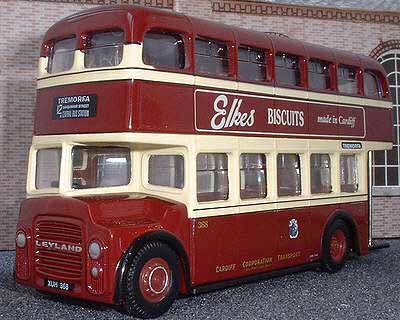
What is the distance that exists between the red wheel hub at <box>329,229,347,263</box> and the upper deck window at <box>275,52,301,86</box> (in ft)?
9.34

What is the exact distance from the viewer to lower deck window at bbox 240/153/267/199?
842 centimetres

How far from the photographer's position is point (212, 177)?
801 cm

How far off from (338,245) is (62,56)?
580cm

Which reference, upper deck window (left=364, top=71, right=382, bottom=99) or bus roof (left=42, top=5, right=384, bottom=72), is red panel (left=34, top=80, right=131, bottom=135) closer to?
bus roof (left=42, top=5, right=384, bottom=72)

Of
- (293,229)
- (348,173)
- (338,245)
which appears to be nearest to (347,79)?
(348,173)

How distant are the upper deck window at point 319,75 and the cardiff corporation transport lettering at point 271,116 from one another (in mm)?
365

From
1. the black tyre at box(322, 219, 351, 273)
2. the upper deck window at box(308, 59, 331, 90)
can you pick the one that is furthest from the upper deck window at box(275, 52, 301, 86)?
the black tyre at box(322, 219, 351, 273)

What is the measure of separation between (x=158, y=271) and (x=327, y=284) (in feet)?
10.7

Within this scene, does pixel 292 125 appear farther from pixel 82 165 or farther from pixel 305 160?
pixel 82 165

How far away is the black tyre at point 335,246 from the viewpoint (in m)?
9.83

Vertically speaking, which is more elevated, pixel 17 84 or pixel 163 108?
pixel 17 84

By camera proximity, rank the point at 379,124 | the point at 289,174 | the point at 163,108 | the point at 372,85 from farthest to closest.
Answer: the point at 372,85, the point at 379,124, the point at 289,174, the point at 163,108

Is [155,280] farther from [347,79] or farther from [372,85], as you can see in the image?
[372,85]

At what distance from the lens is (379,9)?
1480 centimetres
